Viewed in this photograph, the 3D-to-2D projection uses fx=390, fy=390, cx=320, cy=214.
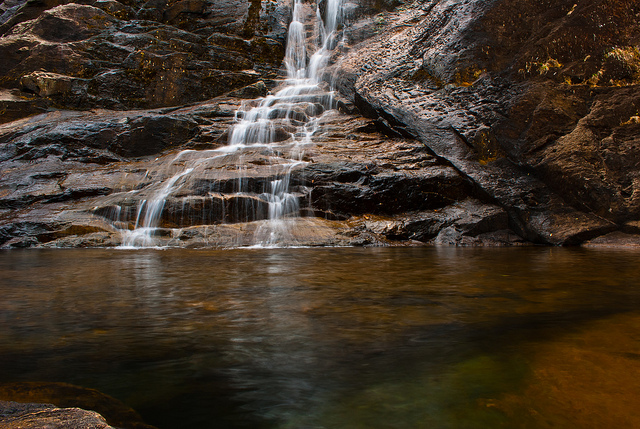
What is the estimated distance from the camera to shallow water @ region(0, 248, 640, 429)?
54.6 inches

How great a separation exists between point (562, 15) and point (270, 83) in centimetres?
1106

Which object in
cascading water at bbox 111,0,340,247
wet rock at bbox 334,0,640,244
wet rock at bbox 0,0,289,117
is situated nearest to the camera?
wet rock at bbox 334,0,640,244

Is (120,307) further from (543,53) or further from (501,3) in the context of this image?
(501,3)

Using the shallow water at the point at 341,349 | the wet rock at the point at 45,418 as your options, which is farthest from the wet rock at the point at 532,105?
the wet rock at the point at 45,418

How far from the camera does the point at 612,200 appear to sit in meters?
8.51

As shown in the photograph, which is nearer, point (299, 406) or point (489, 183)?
point (299, 406)

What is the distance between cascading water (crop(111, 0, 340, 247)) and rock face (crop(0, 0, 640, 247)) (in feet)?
A: 0.30

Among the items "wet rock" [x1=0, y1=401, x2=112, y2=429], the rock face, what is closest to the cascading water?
the rock face

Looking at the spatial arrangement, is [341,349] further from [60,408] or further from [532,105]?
[532,105]

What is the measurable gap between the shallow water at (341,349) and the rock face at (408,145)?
17.8ft

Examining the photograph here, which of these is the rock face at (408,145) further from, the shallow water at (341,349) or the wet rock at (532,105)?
the shallow water at (341,349)

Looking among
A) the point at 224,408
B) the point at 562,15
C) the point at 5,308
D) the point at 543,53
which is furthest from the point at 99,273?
the point at 562,15

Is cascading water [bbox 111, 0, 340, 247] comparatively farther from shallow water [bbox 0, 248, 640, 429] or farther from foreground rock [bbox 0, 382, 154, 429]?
foreground rock [bbox 0, 382, 154, 429]

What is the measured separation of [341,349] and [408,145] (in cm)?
996
